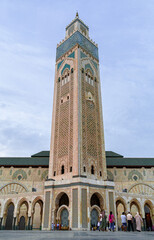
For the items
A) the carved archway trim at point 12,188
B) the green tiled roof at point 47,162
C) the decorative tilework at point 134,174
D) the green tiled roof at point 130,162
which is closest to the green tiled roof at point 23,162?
the green tiled roof at point 47,162

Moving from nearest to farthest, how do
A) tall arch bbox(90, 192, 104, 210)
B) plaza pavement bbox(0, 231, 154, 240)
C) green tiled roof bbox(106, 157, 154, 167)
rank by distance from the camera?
1. plaza pavement bbox(0, 231, 154, 240)
2. tall arch bbox(90, 192, 104, 210)
3. green tiled roof bbox(106, 157, 154, 167)

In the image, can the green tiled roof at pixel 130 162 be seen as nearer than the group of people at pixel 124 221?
No

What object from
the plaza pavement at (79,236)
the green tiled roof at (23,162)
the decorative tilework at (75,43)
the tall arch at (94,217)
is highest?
the decorative tilework at (75,43)

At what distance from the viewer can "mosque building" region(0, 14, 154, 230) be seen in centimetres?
1748

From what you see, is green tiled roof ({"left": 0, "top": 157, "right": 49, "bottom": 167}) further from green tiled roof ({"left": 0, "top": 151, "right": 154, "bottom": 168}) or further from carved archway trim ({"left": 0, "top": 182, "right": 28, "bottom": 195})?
carved archway trim ({"left": 0, "top": 182, "right": 28, "bottom": 195})

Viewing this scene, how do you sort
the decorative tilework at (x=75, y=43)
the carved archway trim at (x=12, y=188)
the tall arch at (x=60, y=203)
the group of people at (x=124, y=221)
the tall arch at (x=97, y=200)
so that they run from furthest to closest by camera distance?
the decorative tilework at (x=75, y=43)
the carved archway trim at (x=12, y=188)
the tall arch at (x=97, y=200)
the tall arch at (x=60, y=203)
the group of people at (x=124, y=221)

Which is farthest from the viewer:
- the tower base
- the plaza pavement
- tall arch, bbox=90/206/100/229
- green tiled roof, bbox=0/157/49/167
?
green tiled roof, bbox=0/157/49/167

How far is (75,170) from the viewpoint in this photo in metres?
18.1

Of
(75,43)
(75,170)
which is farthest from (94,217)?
(75,43)

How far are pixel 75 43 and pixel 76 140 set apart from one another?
13.4 m

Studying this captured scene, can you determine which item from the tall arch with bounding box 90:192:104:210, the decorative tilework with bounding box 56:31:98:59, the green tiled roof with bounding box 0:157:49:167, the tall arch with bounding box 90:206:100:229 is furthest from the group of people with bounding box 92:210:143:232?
the decorative tilework with bounding box 56:31:98:59

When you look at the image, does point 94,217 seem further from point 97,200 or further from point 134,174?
point 134,174

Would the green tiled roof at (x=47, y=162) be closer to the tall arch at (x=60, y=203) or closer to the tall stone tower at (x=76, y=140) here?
the tall stone tower at (x=76, y=140)

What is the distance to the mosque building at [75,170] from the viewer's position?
57.4 ft
